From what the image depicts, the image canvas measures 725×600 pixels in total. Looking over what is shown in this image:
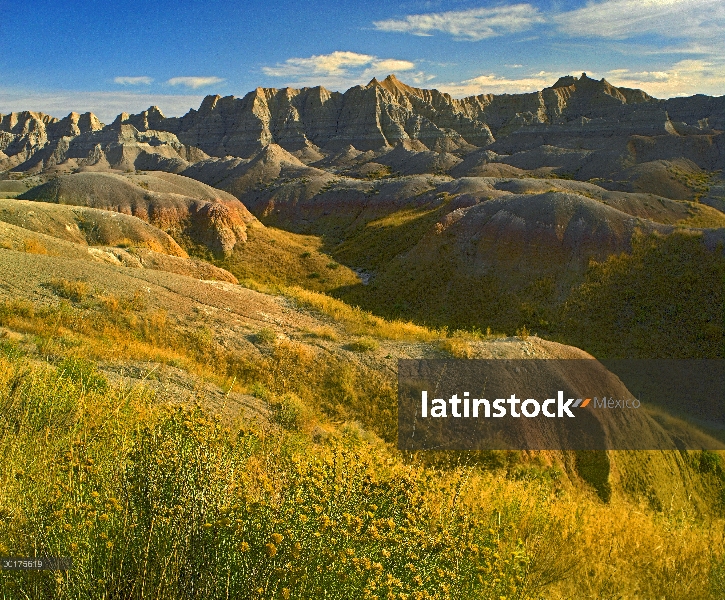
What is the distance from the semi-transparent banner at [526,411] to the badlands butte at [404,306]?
22cm

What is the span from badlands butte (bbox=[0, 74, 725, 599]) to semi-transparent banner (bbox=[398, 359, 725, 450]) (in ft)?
0.72

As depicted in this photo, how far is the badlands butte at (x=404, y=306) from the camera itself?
8.22 m

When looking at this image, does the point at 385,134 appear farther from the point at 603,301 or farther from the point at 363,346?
the point at 363,346

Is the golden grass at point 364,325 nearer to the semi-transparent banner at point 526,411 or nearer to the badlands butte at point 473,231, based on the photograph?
the semi-transparent banner at point 526,411

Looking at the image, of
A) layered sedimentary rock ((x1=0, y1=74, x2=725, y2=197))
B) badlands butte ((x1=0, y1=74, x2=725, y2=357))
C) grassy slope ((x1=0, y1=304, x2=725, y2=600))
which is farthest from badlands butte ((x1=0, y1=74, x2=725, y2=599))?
layered sedimentary rock ((x1=0, y1=74, x2=725, y2=197))

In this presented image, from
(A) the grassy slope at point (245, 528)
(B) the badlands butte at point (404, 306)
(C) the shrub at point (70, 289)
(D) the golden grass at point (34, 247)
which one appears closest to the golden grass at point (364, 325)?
(B) the badlands butte at point (404, 306)

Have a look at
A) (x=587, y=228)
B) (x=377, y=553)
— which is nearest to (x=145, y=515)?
(x=377, y=553)

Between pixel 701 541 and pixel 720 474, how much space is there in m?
8.24

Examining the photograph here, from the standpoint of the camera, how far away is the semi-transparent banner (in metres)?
12.4

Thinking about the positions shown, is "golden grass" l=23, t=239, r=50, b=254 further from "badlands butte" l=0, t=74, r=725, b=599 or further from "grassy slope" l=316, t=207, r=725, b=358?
"grassy slope" l=316, t=207, r=725, b=358

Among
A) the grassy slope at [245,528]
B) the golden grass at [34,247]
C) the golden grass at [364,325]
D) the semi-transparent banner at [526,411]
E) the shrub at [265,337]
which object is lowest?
the semi-transparent banner at [526,411]

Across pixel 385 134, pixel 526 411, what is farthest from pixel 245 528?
pixel 385 134

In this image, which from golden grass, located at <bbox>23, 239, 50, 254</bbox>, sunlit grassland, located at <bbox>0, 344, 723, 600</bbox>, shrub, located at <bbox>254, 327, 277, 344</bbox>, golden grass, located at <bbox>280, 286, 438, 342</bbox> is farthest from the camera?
golden grass, located at <bbox>23, 239, 50, 254</bbox>

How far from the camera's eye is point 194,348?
13.9m
